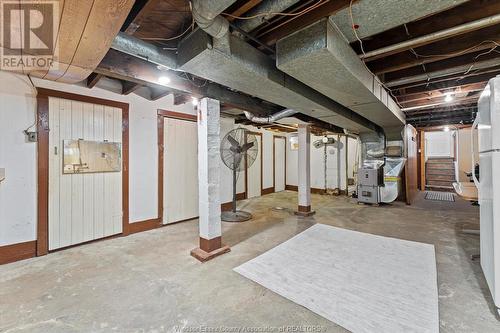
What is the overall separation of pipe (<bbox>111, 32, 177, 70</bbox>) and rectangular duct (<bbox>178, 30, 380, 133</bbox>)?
94mm

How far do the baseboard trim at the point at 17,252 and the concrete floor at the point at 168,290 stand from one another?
0.30 ft

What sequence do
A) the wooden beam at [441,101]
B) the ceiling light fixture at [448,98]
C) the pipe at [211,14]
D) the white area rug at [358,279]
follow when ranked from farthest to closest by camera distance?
1. the wooden beam at [441,101]
2. the ceiling light fixture at [448,98]
3. the white area rug at [358,279]
4. the pipe at [211,14]

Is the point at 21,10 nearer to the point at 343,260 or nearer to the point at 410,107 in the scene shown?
the point at 343,260

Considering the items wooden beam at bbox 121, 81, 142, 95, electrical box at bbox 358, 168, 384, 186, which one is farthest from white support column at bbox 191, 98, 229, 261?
electrical box at bbox 358, 168, 384, 186

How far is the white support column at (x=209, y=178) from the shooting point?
2.65 meters

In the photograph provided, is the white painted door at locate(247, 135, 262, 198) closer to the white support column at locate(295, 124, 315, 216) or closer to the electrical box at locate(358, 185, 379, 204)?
the white support column at locate(295, 124, 315, 216)

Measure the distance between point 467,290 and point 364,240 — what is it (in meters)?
1.24

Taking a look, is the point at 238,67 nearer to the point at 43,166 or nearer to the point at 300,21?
the point at 300,21

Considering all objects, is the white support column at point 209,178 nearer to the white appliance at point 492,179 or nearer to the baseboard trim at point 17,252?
the baseboard trim at point 17,252

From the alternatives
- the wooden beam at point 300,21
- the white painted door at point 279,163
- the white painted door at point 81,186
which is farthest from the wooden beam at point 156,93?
the white painted door at point 279,163

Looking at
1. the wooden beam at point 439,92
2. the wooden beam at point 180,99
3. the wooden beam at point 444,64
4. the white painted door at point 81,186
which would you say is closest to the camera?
the wooden beam at point 444,64

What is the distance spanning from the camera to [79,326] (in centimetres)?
154

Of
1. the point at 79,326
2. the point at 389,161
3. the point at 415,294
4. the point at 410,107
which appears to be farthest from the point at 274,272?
the point at 389,161

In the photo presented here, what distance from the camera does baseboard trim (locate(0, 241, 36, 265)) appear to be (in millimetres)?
2398
